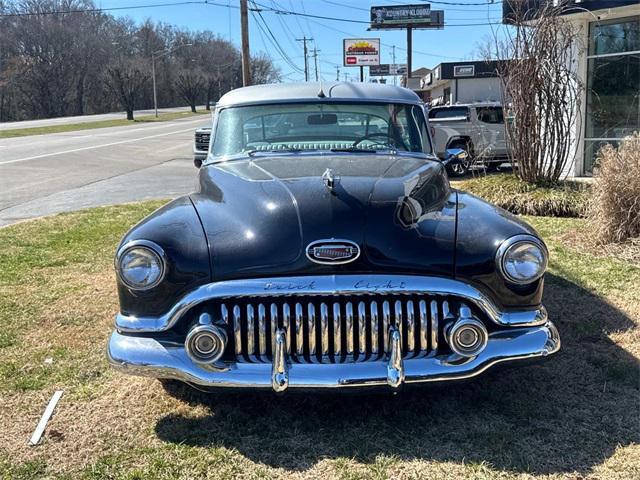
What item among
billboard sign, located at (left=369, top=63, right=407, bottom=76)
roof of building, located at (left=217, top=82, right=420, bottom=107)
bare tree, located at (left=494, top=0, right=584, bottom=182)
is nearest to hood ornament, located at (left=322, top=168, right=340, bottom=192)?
roof of building, located at (left=217, top=82, right=420, bottom=107)

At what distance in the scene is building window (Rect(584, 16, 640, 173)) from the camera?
11586mm

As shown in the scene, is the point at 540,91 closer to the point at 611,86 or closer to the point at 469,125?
the point at 611,86

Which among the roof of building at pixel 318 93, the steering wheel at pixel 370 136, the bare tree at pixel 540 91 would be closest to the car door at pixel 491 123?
the bare tree at pixel 540 91

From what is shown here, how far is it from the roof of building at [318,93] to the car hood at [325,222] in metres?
1.21

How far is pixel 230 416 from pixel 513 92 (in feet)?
24.4

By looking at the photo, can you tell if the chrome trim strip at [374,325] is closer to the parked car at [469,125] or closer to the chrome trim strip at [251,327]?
the chrome trim strip at [251,327]

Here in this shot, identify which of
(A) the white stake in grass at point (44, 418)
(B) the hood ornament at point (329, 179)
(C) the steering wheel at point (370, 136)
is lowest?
(A) the white stake in grass at point (44, 418)

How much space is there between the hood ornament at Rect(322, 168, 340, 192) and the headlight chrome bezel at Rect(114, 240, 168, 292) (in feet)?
2.86

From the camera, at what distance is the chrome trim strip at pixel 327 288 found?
266cm

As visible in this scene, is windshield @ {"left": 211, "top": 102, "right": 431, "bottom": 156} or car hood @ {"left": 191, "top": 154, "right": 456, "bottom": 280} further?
windshield @ {"left": 211, "top": 102, "right": 431, "bottom": 156}

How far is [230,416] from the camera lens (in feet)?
10.2

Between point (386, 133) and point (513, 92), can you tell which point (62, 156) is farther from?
point (386, 133)

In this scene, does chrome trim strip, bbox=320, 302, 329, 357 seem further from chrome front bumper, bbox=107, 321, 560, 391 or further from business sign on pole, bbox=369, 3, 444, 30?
business sign on pole, bbox=369, 3, 444, 30

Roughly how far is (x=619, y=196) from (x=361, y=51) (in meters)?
44.5
